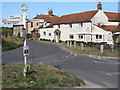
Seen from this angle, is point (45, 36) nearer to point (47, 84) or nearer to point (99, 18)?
point (99, 18)

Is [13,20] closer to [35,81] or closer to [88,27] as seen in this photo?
[35,81]

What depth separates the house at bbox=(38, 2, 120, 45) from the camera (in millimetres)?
36781

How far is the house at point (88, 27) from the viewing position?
121 feet

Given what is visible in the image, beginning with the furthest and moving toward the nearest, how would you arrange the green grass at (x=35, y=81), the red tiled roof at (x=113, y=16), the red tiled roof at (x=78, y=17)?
the red tiled roof at (x=113, y=16) < the red tiled roof at (x=78, y=17) < the green grass at (x=35, y=81)

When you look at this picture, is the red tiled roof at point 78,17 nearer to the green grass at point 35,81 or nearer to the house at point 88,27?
the house at point 88,27

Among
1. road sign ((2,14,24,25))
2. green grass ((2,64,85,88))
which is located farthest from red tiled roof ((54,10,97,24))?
green grass ((2,64,85,88))

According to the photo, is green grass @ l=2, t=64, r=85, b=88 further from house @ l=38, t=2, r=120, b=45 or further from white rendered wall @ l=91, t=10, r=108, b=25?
white rendered wall @ l=91, t=10, r=108, b=25

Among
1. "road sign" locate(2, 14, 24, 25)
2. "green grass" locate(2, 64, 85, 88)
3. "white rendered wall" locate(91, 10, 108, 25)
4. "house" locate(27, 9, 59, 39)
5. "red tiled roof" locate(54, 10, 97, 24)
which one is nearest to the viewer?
"green grass" locate(2, 64, 85, 88)

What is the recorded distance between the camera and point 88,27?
127 feet

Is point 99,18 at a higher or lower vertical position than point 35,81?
higher

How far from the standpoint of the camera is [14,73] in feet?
36.1

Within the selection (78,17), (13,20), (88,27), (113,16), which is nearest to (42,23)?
(78,17)

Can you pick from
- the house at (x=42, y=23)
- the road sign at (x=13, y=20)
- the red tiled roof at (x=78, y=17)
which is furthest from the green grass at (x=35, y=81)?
the house at (x=42, y=23)

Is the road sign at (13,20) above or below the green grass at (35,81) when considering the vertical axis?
above
